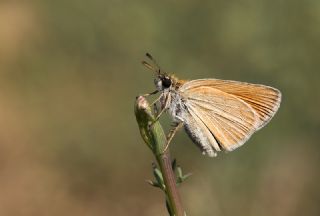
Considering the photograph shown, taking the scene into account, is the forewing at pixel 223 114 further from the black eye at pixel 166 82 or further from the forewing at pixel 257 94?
the black eye at pixel 166 82

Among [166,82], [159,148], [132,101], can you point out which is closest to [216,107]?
[166,82]

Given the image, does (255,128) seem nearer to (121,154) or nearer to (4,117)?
(121,154)

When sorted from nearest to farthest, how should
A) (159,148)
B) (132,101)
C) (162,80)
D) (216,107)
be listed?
(159,148), (162,80), (216,107), (132,101)

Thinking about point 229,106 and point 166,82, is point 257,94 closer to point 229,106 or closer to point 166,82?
point 229,106

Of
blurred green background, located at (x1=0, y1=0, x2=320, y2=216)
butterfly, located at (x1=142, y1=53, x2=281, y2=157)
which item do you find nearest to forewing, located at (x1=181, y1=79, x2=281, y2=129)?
butterfly, located at (x1=142, y1=53, x2=281, y2=157)

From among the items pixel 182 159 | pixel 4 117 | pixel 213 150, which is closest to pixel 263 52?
pixel 182 159

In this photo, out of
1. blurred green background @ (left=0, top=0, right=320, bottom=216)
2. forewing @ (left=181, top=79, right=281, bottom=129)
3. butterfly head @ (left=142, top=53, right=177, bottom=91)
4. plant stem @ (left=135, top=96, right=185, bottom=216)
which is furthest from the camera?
blurred green background @ (left=0, top=0, right=320, bottom=216)

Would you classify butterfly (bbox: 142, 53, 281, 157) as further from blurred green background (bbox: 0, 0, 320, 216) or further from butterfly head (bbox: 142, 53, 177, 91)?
blurred green background (bbox: 0, 0, 320, 216)
